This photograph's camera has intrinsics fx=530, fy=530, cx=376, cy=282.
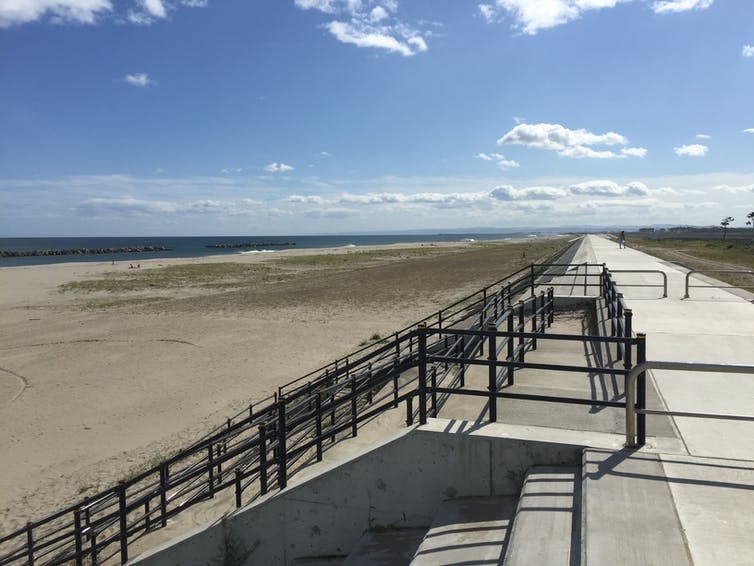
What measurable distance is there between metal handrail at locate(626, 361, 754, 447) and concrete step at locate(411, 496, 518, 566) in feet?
3.82

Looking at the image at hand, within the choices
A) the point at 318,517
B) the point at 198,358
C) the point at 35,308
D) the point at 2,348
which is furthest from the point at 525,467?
the point at 35,308

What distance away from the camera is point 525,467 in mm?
4559

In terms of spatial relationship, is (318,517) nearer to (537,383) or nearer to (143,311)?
(537,383)

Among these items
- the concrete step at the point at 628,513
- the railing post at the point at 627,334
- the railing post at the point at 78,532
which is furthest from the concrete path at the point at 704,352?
the railing post at the point at 78,532

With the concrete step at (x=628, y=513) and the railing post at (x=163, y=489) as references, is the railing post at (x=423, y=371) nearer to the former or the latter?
the concrete step at (x=628, y=513)

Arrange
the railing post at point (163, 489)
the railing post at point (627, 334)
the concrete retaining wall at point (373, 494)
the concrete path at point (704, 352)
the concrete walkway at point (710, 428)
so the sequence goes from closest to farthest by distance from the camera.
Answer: the concrete walkway at point (710, 428), the concrete retaining wall at point (373, 494), the concrete path at point (704, 352), the railing post at point (627, 334), the railing post at point (163, 489)

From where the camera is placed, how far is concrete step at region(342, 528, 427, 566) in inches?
177

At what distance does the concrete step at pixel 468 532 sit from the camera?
393cm

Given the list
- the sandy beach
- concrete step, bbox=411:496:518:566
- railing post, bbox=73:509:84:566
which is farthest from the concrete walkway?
the sandy beach

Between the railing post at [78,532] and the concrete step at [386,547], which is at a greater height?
the concrete step at [386,547]

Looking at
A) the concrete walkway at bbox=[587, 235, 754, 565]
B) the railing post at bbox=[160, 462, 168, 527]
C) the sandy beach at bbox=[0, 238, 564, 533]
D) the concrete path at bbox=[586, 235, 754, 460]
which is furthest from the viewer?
the sandy beach at bbox=[0, 238, 564, 533]

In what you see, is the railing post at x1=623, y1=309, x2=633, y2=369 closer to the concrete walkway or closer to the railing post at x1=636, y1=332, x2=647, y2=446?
the concrete walkway

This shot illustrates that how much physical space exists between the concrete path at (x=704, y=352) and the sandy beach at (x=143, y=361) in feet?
27.0

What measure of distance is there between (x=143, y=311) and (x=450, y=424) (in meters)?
26.2
